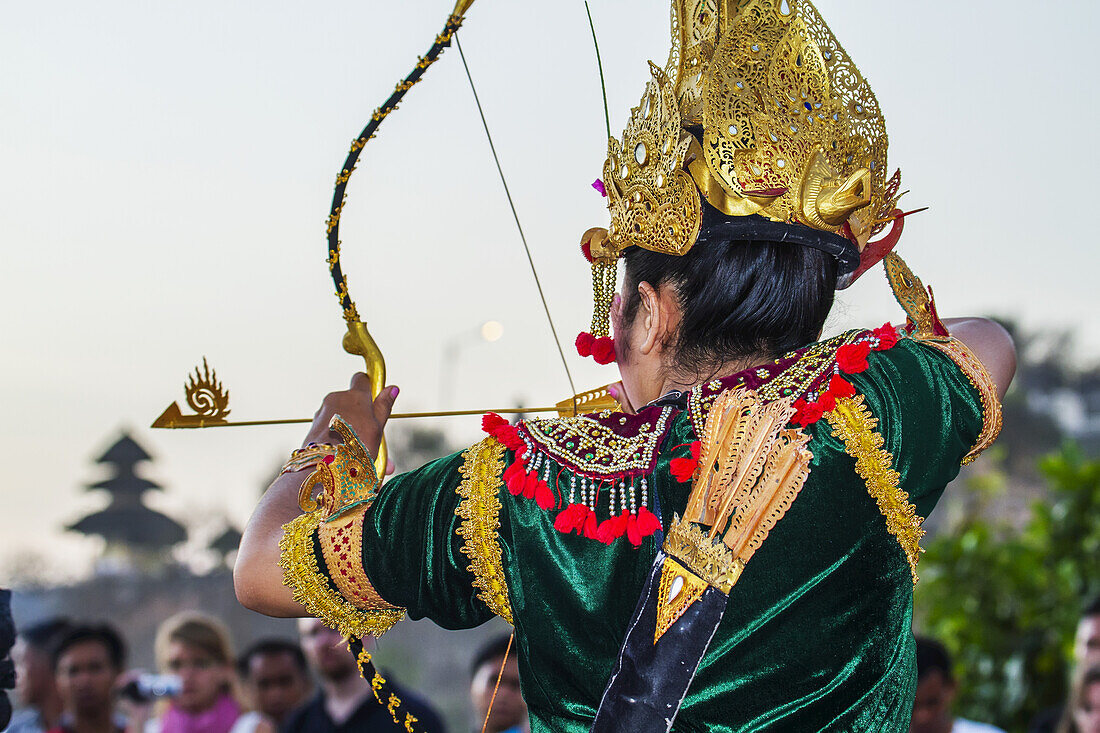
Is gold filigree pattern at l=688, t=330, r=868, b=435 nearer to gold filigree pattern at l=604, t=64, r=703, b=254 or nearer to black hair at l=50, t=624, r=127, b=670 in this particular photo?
gold filigree pattern at l=604, t=64, r=703, b=254

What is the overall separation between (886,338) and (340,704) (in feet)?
9.71

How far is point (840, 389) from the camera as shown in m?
1.19

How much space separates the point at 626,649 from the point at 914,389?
0.45 m

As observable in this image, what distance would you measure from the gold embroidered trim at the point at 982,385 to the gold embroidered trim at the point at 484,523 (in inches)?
21.8

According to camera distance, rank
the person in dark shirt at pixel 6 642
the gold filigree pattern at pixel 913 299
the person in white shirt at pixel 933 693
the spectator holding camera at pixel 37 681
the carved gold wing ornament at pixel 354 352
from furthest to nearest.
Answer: the spectator holding camera at pixel 37 681, the person in white shirt at pixel 933 693, the person in dark shirt at pixel 6 642, the carved gold wing ornament at pixel 354 352, the gold filigree pattern at pixel 913 299

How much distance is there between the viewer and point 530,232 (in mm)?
2689

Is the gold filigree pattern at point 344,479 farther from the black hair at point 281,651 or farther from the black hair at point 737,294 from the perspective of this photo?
the black hair at point 281,651

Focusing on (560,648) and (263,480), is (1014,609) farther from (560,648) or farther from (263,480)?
(560,648)

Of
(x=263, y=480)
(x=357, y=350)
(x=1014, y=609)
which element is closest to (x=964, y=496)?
(x=1014, y=609)

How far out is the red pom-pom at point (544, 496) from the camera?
3.94ft

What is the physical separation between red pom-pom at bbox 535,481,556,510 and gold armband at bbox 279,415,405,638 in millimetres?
226

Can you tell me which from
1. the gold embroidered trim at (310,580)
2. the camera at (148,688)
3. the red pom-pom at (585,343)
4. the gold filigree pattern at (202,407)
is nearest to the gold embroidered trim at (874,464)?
the red pom-pom at (585,343)

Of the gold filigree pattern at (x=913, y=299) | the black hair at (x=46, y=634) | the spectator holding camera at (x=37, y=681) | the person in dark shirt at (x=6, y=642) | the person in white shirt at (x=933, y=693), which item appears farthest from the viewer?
the black hair at (x=46, y=634)

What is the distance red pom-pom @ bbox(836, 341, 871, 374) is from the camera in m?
1.20
